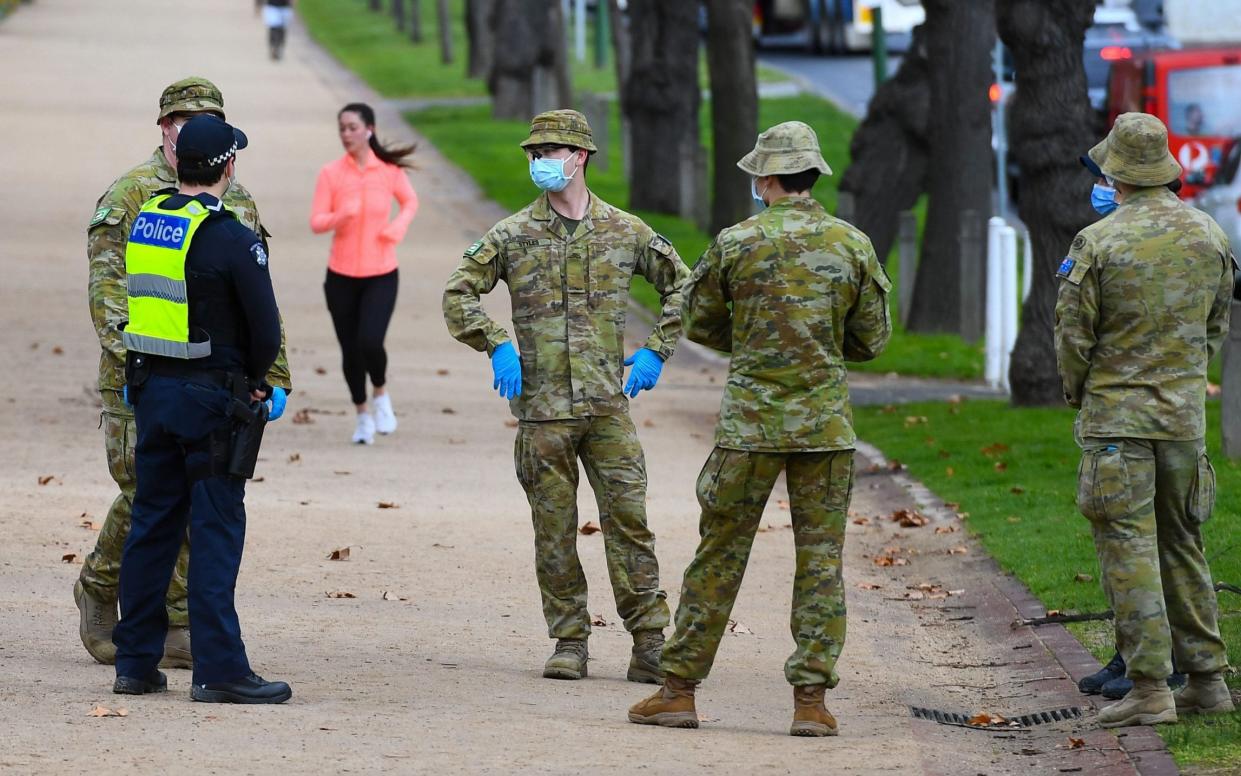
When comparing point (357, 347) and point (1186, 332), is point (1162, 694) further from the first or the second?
point (357, 347)

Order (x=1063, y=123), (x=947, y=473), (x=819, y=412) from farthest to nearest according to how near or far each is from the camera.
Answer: (x=1063, y=123), (x=947, y=473), (x=819, y=412)

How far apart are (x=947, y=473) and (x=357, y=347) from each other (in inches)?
139

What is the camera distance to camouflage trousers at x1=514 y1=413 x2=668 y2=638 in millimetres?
7688

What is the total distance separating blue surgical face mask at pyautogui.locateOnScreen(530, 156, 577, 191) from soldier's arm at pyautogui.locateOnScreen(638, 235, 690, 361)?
1.29 ft

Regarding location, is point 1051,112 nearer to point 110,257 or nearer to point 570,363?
point 570,363

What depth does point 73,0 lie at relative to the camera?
6334cm

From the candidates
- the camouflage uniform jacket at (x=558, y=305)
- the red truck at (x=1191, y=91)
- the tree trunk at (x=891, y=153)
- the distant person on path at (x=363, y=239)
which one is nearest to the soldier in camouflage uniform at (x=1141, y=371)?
the camouflage uniform jacket at (x=558, y=305)

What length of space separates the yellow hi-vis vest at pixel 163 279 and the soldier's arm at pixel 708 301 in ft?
4.95

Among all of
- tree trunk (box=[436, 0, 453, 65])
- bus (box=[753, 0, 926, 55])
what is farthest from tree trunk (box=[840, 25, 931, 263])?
tree trunk (box=[436, 0, 453, 65])

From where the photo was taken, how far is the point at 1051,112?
13.8 m

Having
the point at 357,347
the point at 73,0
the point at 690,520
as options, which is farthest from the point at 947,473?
the point at 73,0

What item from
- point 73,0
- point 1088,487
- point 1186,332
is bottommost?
point 73,0

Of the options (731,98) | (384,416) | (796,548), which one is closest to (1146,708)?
(796,548)

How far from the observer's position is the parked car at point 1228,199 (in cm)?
1966
